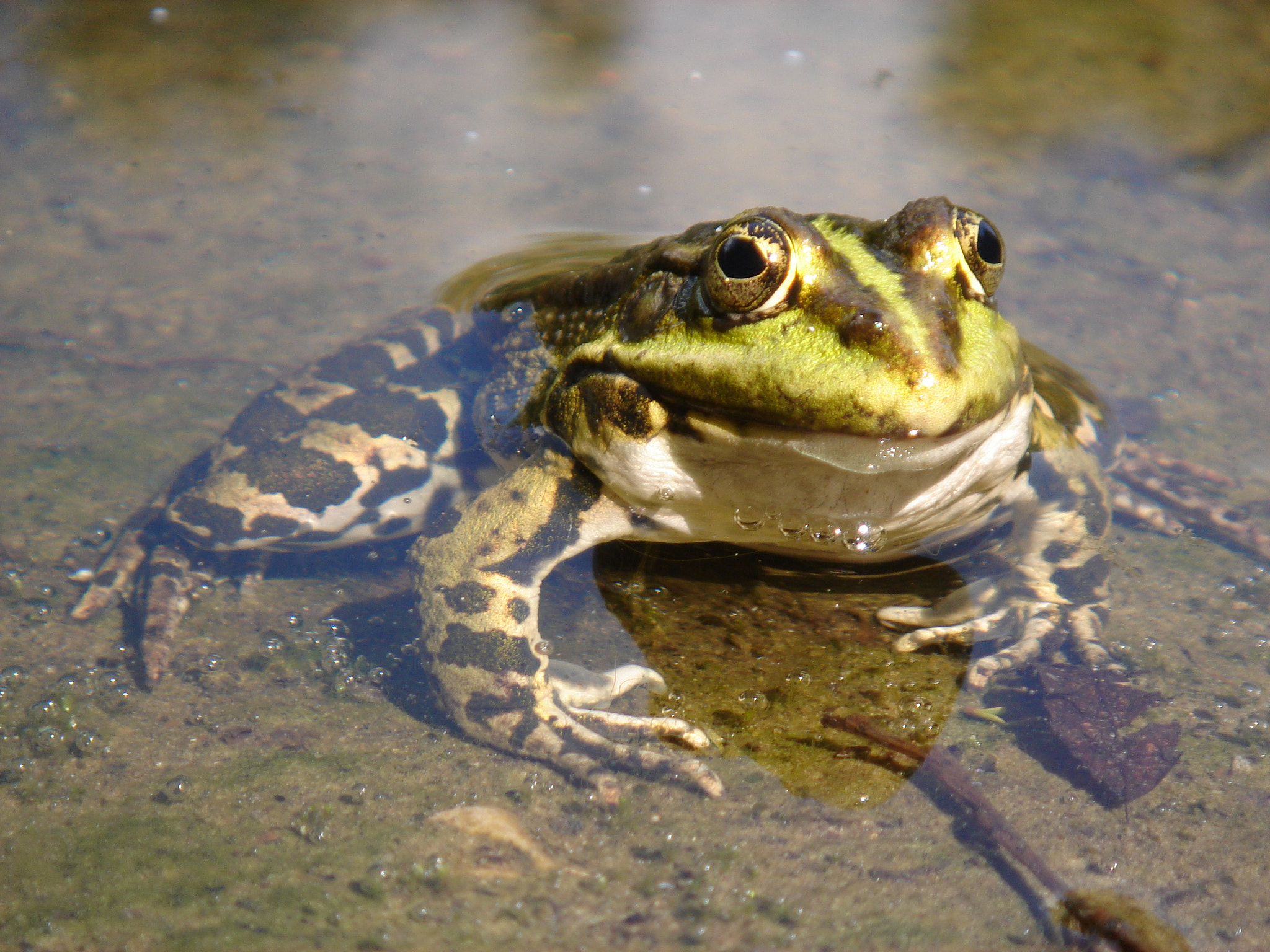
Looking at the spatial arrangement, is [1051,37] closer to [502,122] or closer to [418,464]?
[502,122]

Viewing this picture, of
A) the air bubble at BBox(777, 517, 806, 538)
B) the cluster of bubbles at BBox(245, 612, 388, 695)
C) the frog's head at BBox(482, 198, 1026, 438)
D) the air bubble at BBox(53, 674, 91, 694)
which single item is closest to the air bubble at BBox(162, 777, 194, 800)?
the cluster of bubbles at BBox(245, 612, 388, 695)

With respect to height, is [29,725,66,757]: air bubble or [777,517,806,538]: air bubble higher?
[777,517,806,538]: air bubble

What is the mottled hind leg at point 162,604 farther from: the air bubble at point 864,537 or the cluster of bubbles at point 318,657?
the air bubble at point 864,537

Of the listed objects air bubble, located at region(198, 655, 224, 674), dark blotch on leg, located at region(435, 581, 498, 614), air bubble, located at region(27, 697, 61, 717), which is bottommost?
air bubble, located at region(198, 655, 224, 674)

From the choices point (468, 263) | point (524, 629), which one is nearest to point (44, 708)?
point (524, 629)

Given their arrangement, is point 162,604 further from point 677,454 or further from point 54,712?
point 677,454

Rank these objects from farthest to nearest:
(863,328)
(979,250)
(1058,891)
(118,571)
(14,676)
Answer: (118,571), (14,676), (979,250), (863,328), (1058,891)

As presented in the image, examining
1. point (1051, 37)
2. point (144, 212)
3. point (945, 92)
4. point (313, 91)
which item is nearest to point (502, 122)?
point (313, 91)

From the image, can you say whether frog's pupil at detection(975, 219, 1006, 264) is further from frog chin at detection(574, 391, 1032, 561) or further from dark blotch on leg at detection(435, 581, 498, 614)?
dark blotch on leg at detection(435, 581, 498, 614)
